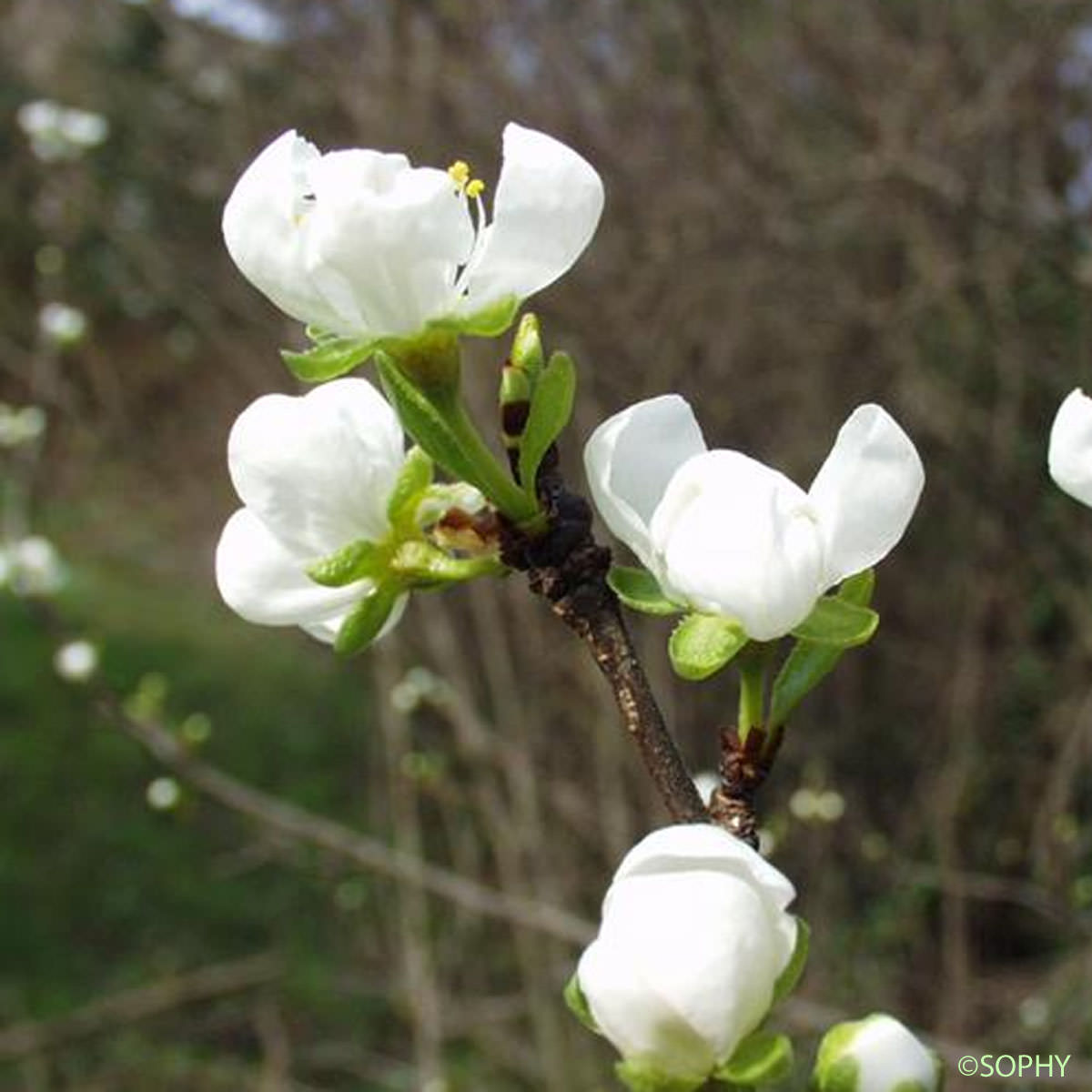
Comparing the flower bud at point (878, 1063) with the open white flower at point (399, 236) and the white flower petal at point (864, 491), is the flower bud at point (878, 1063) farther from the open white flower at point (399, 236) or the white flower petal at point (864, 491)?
the open white flower at point (399, 236)

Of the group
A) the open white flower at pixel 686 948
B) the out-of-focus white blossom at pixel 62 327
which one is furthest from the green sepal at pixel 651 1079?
the out-of-focus white blossom at pixel 62 327

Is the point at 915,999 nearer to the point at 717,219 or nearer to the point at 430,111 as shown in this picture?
the point at 717,219

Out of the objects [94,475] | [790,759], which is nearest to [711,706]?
[790,759]

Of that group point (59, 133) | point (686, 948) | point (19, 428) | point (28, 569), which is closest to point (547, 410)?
point (686, 948)

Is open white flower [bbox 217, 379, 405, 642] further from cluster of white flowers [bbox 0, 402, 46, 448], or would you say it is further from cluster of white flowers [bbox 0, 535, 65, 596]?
cluster of white flowers [bbox 0, 402, 46, 448]

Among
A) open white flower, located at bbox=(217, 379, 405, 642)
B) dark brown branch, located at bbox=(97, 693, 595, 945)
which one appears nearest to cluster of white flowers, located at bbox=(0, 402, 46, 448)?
dark brown branch, located at bbox=(97, 693, 595, 945)

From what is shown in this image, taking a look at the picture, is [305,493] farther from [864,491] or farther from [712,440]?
[712,440]
